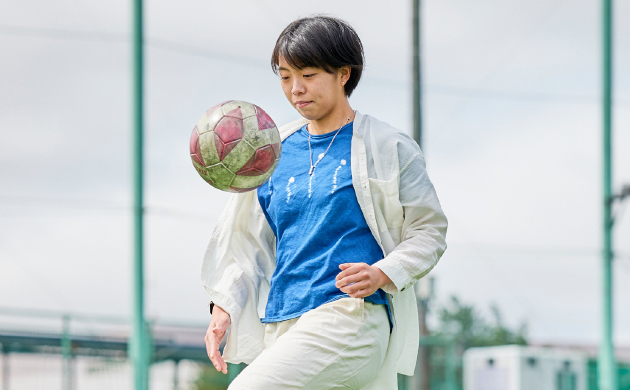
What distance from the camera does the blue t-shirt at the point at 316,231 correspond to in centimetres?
323

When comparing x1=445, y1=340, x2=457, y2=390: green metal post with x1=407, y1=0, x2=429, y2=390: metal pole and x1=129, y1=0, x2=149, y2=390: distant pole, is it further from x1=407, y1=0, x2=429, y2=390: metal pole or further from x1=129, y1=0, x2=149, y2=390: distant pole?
x1=129, y1=0, x2=149, y2=390: distant pole

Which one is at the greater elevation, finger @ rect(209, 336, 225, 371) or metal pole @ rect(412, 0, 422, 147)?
metal pole @ rect(412, 0, 422, 147)

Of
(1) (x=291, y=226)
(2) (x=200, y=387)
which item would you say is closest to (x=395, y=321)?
(1) (x=291, y=226)

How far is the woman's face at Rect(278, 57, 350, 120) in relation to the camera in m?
3.35

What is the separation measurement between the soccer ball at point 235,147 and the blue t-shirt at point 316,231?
0.13 m

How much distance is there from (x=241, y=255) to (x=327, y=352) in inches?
24.8

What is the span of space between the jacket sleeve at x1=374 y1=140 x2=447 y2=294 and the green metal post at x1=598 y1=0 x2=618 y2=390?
34.1 feet

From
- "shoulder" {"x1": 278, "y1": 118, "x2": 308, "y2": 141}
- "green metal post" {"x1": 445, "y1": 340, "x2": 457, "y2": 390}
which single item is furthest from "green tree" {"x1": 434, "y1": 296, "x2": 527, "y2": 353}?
"shoulder" {"x1": 278, "y1": 118, "x2": 308, "y2": 141}

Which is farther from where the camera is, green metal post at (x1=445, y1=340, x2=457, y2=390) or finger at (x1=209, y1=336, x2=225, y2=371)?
green metal post at (x1=445, y1=340, x2=457, y2=390)

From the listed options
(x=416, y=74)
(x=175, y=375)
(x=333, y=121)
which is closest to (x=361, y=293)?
(x=333, y=121)

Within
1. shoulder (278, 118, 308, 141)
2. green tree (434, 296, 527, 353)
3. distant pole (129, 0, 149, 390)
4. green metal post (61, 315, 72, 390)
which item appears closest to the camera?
shoulder (278, 118, 308, 141)

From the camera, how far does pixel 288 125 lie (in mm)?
3703

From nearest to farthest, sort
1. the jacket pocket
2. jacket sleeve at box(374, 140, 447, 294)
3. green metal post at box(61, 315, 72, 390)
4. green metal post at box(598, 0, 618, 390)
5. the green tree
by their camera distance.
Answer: jacket sleeve at box(374, 140, 447, 294) → the jacket pocket → green metal post at box(61, 315, 72, 390) → green metal post at box(598, 0, 618, 390) → the green tree

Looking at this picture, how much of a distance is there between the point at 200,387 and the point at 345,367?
9120 millimetres
